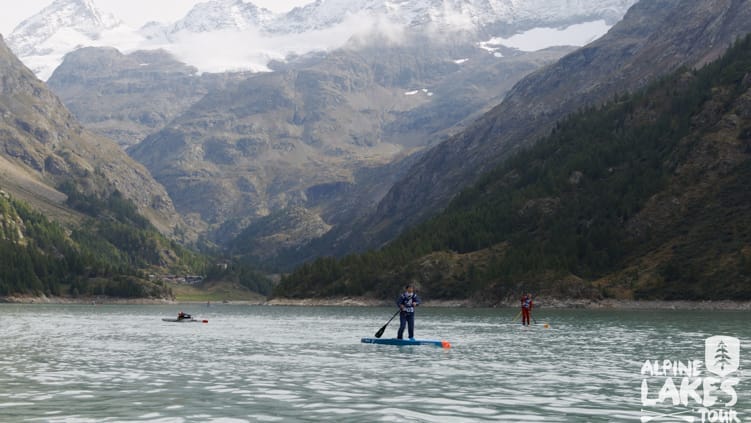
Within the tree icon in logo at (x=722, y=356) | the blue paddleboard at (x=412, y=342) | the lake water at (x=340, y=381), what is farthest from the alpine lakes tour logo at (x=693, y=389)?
the blue paddleboard at (x=412, y=342)

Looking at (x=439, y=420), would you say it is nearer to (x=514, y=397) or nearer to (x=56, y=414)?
(x=514, y=397)

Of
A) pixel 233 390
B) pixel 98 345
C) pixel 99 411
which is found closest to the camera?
pixel 99 411

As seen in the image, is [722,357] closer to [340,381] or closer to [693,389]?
[693,389]

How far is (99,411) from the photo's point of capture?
41469mm

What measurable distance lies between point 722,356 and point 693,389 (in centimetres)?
2402

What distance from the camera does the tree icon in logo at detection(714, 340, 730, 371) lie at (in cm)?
6410

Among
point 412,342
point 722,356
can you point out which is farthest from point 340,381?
point 722,356

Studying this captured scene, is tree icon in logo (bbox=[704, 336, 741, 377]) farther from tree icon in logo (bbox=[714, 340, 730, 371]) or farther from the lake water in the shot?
the lake water

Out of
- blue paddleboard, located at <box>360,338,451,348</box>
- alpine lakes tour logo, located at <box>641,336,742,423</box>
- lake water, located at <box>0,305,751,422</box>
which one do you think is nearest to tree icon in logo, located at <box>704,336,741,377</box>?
alpine lakes tour logo, located at <box>641,336,742,423</box>

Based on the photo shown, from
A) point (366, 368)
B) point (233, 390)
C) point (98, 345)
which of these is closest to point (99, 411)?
point (233, 390)

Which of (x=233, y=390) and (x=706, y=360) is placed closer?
(x=233, y=390)

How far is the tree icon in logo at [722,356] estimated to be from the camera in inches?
2392

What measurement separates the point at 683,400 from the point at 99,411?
29.1m

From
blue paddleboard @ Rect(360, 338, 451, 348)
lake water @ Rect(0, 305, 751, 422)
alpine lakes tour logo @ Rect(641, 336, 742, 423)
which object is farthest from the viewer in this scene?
blue paddleboard @ Rect(360, 338, 451, 348)
